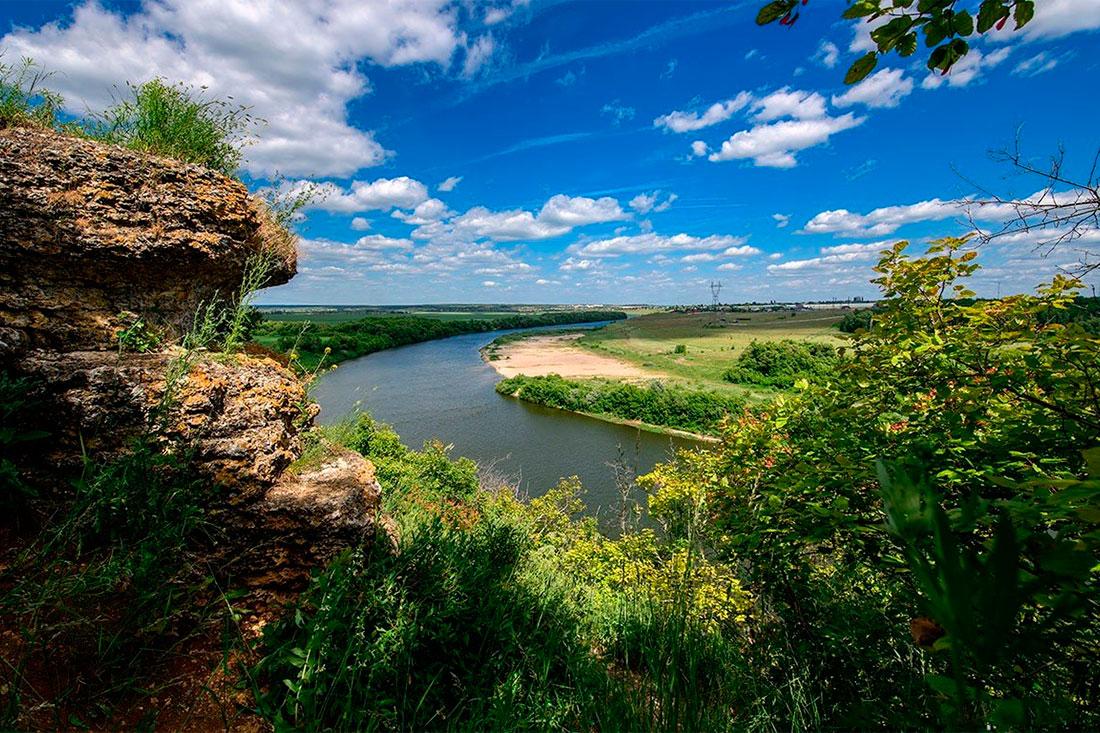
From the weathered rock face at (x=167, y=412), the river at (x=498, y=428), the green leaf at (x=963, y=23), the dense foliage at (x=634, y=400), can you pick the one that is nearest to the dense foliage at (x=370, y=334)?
the river at (x=498, y=428)

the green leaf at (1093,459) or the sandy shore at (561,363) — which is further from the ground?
the green leaf at (1093,459)

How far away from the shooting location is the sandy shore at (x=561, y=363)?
5360 cm

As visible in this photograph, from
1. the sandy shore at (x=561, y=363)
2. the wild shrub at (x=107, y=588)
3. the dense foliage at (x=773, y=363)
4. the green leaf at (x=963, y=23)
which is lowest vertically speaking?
the sandy shore at (x=561, y=363)

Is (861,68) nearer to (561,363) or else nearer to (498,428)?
(498,428)

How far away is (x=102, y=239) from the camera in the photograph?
13.3 feet

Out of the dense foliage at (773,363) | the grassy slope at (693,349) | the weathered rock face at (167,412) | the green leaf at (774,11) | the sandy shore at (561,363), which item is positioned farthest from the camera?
the sandy shore at (561,363)

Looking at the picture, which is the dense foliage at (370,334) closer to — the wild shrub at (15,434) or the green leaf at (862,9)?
the wild shrub at (15,434)

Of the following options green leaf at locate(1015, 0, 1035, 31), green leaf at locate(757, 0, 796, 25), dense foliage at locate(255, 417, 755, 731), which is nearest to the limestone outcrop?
dense foliage at locate(255, 417, 755, 731)

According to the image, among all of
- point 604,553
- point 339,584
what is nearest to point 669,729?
point 339,584

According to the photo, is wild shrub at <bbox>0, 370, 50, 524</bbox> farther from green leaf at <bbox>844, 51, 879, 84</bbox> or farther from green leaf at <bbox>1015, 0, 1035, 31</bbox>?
green leaf at <bbox>1015, 0, 1035, 31</bbox>

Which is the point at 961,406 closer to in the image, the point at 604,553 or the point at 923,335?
the point at 923,335

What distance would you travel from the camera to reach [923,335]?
392cm

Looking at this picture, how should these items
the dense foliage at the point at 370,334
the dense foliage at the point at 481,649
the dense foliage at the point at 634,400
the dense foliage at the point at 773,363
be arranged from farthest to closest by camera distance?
1. the dense foliage at the point at 370,334
2. the dense foliage at the point at 773,363
3. the dense foliage at the point at 634,400
4. the dense foliage at the point at 481,649

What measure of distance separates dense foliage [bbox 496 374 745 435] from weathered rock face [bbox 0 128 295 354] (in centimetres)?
3046
